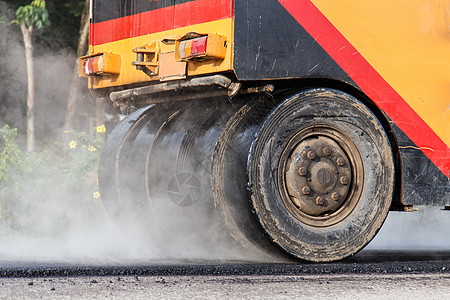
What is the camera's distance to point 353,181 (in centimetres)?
432

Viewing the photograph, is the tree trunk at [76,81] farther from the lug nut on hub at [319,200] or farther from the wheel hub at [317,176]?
the lug nut on hub at [319,200]

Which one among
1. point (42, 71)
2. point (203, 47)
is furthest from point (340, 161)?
point (42, 71)

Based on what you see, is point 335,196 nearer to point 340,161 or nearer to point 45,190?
point 340,161

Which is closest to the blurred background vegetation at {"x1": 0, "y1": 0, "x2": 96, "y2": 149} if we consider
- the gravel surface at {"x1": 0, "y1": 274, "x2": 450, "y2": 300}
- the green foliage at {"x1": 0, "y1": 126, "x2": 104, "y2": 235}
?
the green foliage at {"x1": 0, "y1": 126, "x2": 104, "y2": 235}

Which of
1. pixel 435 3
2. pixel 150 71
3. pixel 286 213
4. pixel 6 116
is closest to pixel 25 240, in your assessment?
pixel 150 71

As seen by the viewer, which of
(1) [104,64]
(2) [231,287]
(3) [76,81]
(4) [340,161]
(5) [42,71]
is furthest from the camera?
(5) [42,71]

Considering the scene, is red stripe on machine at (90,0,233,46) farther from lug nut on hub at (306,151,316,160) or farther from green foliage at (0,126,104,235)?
green foliage at (0,126,104,235)

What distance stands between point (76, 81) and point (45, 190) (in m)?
5.87

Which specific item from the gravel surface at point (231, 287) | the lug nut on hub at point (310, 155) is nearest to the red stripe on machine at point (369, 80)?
the lug nut on hub at point (310, 155)

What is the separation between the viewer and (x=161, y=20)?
477cm

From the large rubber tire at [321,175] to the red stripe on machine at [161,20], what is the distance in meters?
0.65

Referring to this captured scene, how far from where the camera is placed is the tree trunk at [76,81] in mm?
11805

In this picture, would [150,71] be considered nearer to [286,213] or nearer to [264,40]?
[264,40]

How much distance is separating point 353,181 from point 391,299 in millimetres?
1520
